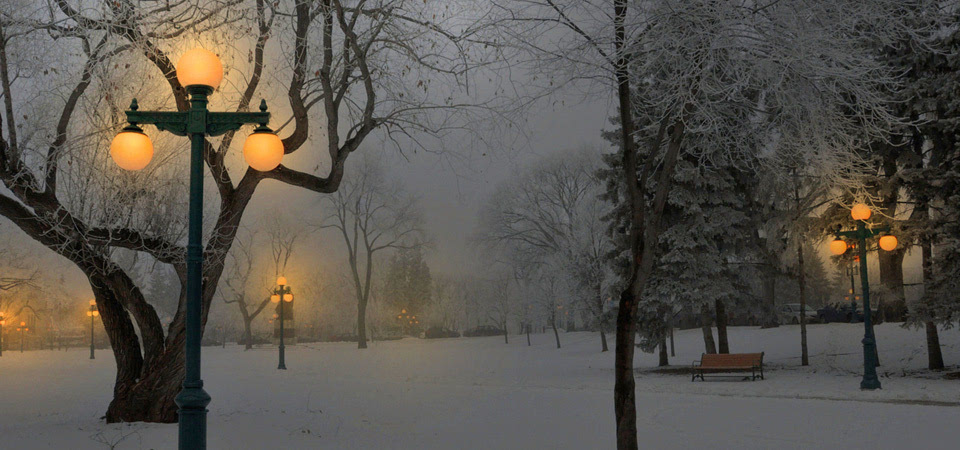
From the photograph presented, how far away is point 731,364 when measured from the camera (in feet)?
66.9

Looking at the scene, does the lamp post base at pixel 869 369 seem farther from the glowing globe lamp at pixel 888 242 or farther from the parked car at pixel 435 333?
the parked car at pixel 435 333

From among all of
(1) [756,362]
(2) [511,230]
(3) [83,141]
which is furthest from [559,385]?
(2) [511,230]

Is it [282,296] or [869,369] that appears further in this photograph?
[282,296]

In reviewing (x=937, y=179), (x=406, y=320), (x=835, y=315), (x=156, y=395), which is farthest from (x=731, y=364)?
(x=406, y=320)

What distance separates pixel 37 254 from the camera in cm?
4188

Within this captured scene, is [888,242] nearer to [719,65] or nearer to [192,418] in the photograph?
[719,65]

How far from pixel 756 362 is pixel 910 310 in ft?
13.4

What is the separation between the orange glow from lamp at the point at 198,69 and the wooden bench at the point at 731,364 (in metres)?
17.3

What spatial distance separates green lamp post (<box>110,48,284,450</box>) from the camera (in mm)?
5684

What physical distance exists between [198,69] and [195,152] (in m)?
0.71

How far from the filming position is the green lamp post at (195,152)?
18.6 ft

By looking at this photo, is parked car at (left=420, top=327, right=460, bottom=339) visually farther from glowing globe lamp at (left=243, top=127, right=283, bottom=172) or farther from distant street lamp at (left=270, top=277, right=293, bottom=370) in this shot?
glowing globe lamp at (left=243, top=127, right=283, bottom=172)

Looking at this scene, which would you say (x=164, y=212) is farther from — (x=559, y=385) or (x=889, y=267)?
(x=889, y=267)

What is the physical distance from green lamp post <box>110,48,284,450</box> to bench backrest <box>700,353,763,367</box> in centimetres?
1707
